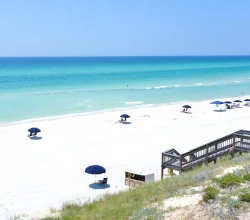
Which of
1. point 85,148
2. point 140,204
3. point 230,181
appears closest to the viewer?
point 230,181

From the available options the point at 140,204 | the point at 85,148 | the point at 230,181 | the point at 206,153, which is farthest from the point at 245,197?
the point at 85,148

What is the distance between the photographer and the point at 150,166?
19625mm

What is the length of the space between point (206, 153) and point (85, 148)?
9295 millimetres

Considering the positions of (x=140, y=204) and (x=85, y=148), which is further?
(x=85, y=148)

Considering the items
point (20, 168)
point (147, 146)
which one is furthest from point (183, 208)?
point (147, 146)

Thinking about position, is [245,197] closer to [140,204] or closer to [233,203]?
[233,203]

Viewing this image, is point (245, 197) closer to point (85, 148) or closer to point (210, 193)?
point (210, 193)

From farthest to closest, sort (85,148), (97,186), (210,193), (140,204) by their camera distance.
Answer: (85,148), (97,186), (140,204), (210,193)

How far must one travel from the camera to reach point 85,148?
23.6 metres

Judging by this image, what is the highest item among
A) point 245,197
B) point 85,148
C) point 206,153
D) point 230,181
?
point 85,148

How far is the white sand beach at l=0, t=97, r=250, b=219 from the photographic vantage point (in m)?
16.2

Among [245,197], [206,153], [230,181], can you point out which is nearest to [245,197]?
[245,197]

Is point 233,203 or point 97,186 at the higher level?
point 97,186

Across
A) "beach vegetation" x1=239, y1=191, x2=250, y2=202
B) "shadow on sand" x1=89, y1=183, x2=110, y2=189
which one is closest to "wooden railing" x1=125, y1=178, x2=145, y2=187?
"shadow on sand" x1=89, y1=183, x2=110, y2=189
